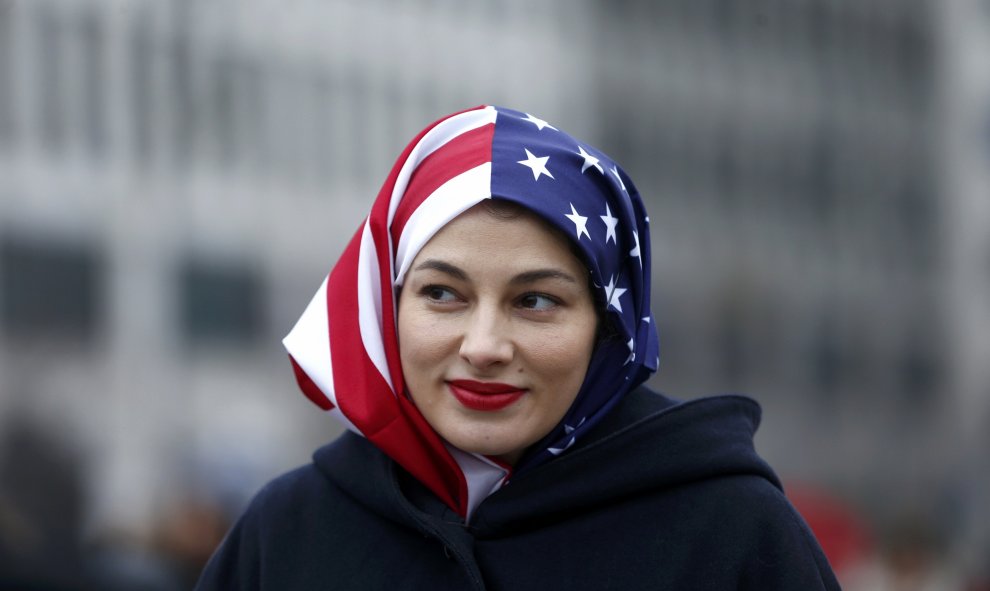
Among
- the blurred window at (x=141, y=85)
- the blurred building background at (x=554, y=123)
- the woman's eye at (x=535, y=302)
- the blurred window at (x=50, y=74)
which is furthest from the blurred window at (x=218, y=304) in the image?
the woman's eye at (x=535, y=302)

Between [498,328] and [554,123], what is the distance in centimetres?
4040

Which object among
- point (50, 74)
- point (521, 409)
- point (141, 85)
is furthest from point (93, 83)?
point (521, 409)

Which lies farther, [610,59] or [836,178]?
[836,178]

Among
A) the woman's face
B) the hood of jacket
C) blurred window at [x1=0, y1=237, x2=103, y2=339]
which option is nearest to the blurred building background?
blurred window at [x1=0, y1=237, x2=103, y2=339]

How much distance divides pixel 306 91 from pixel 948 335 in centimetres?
2938

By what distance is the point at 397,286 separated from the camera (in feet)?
10.7

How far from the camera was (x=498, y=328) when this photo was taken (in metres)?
3.08

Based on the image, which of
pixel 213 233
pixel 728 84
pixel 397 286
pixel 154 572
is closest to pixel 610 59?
pixel 728 84

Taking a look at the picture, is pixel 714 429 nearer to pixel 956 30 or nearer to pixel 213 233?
pixel 213 233

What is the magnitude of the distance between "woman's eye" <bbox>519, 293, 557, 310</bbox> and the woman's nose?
0.20 ft

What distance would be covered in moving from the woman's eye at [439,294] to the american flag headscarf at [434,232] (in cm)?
7

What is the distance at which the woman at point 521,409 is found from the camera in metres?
3.10

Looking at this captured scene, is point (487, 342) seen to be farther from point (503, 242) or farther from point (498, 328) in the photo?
point (503, 242)

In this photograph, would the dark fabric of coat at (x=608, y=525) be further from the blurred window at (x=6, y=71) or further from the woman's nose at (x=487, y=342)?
the blurred window at (x=6, y=71)
